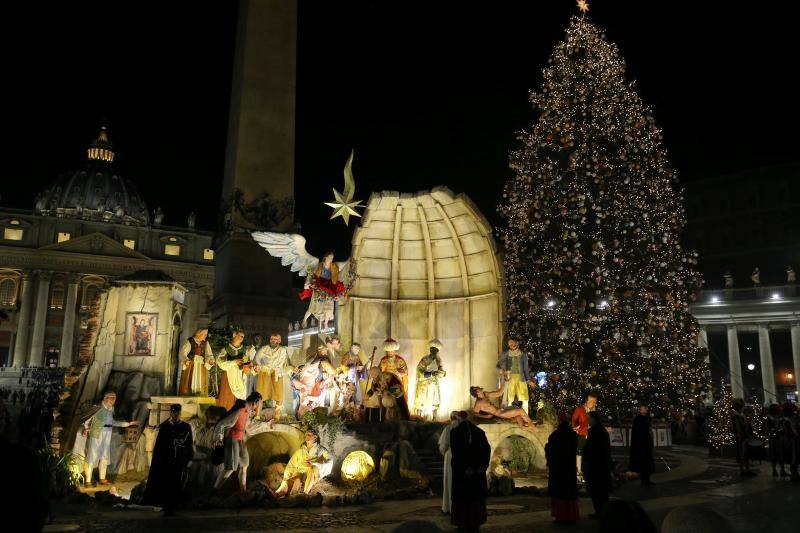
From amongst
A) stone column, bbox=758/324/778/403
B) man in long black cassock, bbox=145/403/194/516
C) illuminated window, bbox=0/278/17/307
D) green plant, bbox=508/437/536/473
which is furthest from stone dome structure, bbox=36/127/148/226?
man in long black cassock, bbox=145/403/194/516

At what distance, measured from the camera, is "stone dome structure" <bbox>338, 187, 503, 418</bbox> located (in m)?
16.7

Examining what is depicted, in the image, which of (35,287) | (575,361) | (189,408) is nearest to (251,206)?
(189,408)

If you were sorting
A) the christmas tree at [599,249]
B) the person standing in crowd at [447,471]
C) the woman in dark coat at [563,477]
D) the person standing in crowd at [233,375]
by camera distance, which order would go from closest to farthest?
the woman in dark coat at [563,477], the person standing in crowd at [447,471], the person standing in crowd at [233,375], the christmas tree at [599,249]

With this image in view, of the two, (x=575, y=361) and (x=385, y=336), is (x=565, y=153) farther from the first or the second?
(x=385, y=336)

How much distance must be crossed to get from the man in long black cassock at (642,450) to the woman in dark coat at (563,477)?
424cm

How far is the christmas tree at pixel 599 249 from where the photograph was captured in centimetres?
1858

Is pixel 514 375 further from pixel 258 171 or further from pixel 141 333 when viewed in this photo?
pixel 258 171

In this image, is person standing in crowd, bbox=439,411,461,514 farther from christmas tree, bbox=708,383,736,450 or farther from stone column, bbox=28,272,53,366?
stone column, bbox=28,272,53,366

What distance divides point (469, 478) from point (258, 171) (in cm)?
1251

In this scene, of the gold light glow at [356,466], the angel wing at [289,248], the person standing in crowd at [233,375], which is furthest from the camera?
the angel wing at [289,248]

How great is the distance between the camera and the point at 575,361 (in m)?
19.2

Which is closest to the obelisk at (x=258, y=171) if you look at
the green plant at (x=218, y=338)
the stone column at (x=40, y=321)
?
the green plant at (x=218, y=338)

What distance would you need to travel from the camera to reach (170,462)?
9148 mm

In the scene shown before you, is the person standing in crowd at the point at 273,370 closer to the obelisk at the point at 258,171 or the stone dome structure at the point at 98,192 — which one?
the obelisk at the point at 258,171
